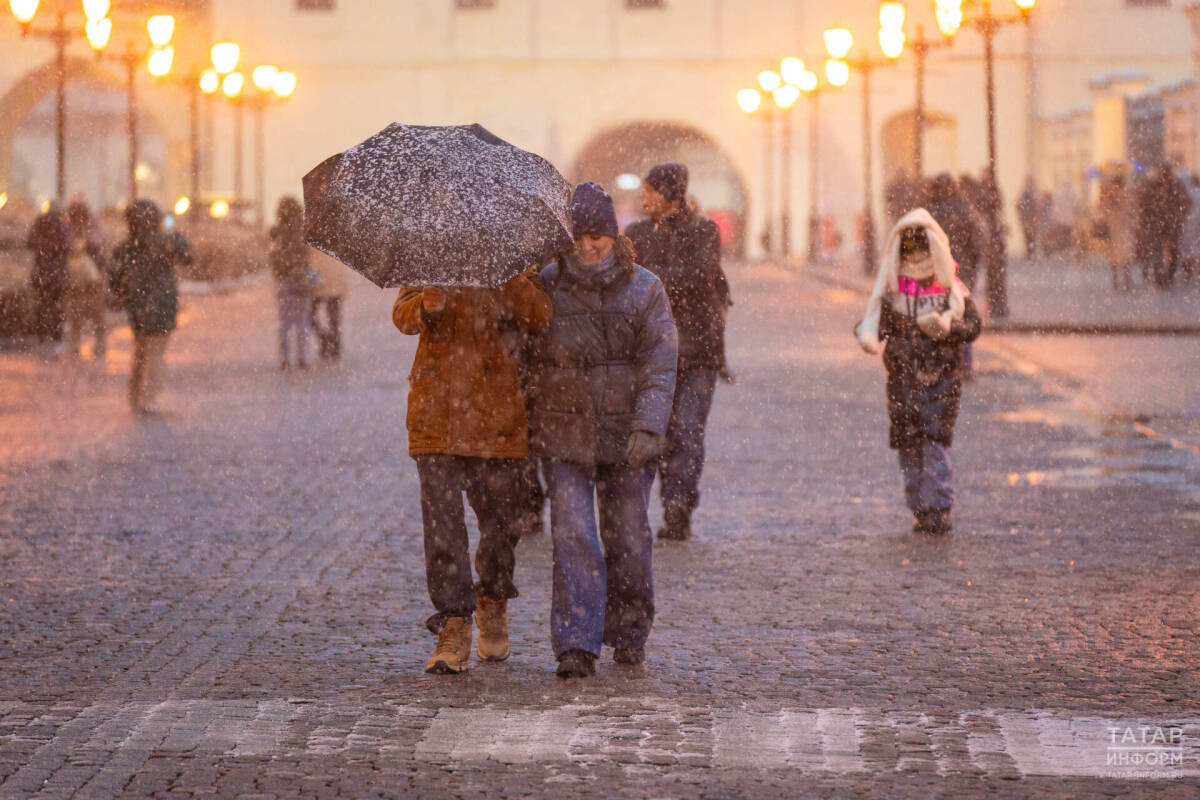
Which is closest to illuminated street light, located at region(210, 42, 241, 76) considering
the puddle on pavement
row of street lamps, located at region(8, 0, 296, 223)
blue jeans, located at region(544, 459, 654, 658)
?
row of street lamps, located at region(8, 0, 296, 223)

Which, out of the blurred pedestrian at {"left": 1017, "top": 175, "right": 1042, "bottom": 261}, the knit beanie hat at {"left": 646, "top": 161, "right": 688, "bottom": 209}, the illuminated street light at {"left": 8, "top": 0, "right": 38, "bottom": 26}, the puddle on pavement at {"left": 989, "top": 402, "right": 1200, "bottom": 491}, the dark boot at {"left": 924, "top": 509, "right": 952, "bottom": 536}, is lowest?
the dark boot at {"left": 924, "top": 509, "right": 952, "bottom": 536}

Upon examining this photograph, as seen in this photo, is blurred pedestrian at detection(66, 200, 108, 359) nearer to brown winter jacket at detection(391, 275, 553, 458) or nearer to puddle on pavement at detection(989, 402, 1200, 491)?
puddle on pavement at detection(989, 402, 1200, 491)

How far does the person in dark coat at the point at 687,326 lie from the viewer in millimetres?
9250

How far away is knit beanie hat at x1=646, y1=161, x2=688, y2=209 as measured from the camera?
347 inches

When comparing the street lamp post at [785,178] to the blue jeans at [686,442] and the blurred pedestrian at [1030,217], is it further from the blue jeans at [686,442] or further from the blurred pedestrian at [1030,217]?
the blue jeans at [686,442]

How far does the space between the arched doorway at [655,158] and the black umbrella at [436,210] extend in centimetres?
4923

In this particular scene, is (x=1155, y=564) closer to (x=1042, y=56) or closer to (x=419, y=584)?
(x=419, y=584)

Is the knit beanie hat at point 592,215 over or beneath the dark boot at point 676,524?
over

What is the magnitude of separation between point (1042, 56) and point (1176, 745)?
51628 millimetres

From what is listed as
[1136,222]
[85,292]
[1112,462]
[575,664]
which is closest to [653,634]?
[575,664]

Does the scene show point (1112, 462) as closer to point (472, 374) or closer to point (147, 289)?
point (472, 374)

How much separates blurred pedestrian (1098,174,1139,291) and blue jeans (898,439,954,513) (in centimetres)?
1982

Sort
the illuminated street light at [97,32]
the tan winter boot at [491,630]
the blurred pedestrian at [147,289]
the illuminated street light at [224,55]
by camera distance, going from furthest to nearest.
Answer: the illuminated street light at [224,55]
the illuminated street light at [97,32]
the blurred pedestrian at [147,289]
the tan winter boot at [491,630]

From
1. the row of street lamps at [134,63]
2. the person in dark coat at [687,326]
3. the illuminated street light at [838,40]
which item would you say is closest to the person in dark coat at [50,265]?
the row of street lamps at [134,63]
